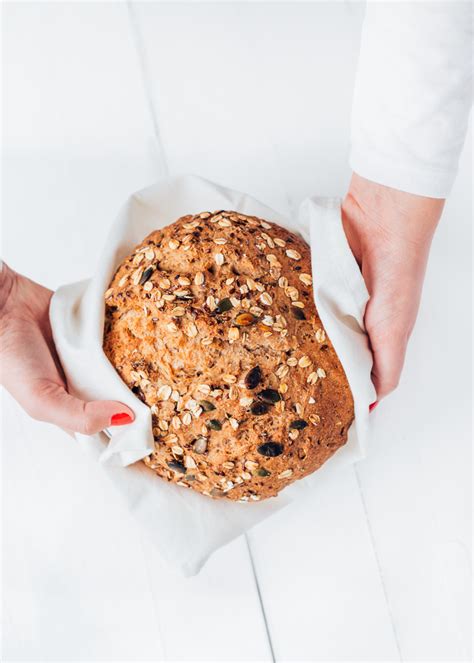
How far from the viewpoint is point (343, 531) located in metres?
1.44

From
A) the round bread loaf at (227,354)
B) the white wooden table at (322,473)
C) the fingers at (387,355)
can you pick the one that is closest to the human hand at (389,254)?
the fingers at (387,355)

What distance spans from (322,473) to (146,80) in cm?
94

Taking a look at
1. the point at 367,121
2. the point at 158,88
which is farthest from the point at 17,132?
the point at 367,121

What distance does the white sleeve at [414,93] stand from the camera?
954 mm

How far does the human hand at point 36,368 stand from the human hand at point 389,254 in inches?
17.1

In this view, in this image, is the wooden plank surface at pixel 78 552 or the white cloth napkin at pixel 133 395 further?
→ the wooden plank surface at pixel 78 552

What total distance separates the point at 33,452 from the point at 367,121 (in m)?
0.92

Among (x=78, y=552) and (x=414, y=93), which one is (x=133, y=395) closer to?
(x=78, y=552)

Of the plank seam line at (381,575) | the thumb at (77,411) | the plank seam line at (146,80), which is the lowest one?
the plank seam line at (381,575)

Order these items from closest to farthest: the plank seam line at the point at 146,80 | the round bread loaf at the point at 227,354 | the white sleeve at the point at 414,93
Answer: the white sleeve at the point at 414,93 → the round bread loaf at the point at 227,354 → the plank seam line at the point at 146,80

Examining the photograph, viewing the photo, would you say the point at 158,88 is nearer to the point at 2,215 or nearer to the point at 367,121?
the point at 2,215

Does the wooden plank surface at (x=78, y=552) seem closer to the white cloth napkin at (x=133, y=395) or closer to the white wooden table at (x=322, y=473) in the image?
the white wooden table at (x=322, y=473)

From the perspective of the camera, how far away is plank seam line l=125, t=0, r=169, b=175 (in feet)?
5.05

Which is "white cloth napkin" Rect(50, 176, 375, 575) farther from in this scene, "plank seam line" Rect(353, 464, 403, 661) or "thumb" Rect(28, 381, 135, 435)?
"plank seam line" Rect(353, 464, 403, 661)
